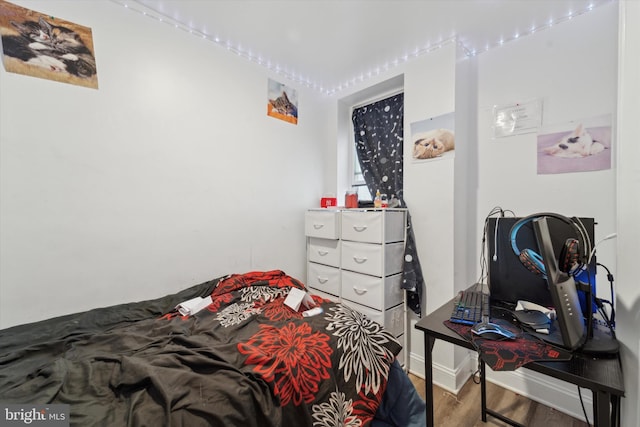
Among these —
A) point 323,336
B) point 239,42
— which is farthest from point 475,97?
point 323,336

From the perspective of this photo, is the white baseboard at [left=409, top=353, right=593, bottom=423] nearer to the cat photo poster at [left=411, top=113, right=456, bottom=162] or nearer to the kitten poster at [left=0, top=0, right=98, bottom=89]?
the cat photo poster at [left=411, top=113, right=456, bottom=162]

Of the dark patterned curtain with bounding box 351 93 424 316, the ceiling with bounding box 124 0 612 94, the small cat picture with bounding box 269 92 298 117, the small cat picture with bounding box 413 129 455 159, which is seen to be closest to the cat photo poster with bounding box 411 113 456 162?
the small cat picture with bounding box 413 129 455 159

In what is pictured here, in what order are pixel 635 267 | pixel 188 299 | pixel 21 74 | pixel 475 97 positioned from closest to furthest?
1. pixel 635 267
2. pixel 21 74
3. pixel 188 299
4. pixel 475 97

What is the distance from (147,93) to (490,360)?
228 cm

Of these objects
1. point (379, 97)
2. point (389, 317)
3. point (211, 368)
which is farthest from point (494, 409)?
point (379, 97)

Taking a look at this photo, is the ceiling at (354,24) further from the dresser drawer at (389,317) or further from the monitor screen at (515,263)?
the dresser drawer at (389,317)

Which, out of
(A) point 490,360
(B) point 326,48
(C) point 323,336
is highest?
(B) point 326,48

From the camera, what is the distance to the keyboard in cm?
101

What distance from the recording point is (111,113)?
4.95 ft

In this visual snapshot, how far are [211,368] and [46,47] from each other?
6.14ft

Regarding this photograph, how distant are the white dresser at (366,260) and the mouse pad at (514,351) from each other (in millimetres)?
934

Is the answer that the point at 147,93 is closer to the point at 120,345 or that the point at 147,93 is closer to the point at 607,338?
the point at 120,345

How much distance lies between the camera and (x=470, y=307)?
1124 millimetres

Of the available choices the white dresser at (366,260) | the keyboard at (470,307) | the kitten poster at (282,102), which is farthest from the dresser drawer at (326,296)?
the kitten poster at (282,102)
